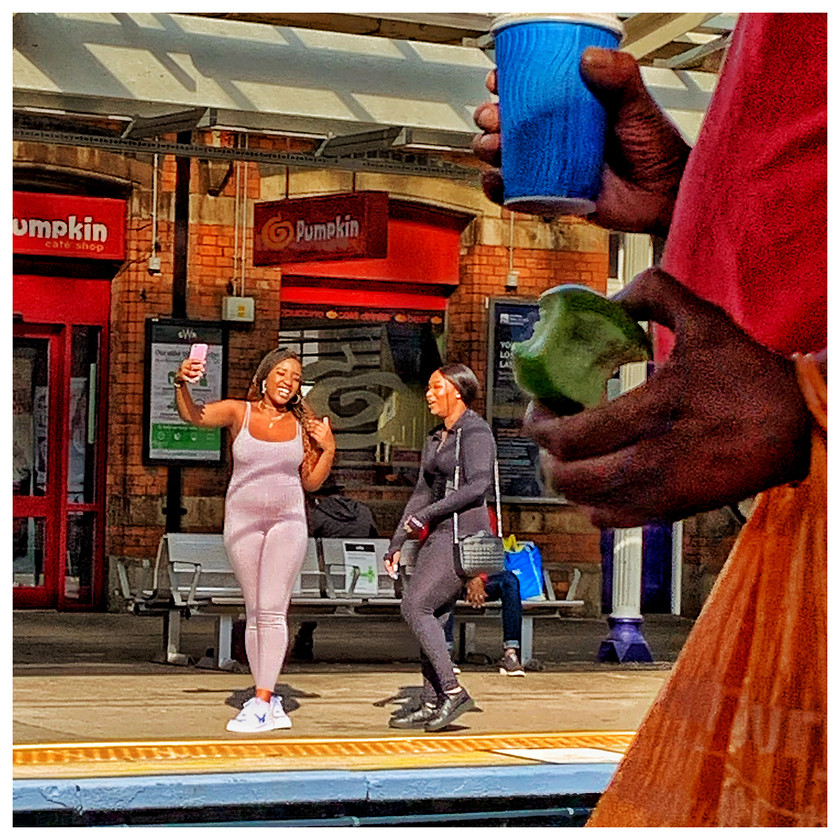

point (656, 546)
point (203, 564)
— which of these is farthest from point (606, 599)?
point (203, 564)

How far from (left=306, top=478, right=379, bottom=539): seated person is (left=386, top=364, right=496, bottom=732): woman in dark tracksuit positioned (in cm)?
Result: 598

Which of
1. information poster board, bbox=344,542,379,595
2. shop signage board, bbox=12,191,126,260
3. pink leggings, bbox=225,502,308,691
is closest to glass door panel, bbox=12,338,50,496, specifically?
shop signage board, bbox=12,191,126,260

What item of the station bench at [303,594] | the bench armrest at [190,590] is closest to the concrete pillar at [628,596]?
the station bench at [303,594]

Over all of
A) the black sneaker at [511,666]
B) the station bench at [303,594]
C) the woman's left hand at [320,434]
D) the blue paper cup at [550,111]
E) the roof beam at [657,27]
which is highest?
the roof beam at [657,27]

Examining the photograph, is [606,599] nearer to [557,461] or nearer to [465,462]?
[465,462]

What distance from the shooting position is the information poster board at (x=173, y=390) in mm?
15391

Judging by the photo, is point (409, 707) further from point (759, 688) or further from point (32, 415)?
point (32, 415)

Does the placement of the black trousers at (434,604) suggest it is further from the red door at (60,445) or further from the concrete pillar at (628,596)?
the red door at (60,445)

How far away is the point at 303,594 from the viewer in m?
12.0

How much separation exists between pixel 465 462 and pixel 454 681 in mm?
1089

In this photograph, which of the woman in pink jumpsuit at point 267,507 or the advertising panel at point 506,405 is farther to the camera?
the advertising panel at point 506,405

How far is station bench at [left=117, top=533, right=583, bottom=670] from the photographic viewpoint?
11180mm

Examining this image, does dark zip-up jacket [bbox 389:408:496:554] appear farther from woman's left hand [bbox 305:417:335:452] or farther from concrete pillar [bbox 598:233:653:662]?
concrete pillar [bbox 598:233:653:662]

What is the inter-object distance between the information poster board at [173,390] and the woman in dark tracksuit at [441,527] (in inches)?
273
